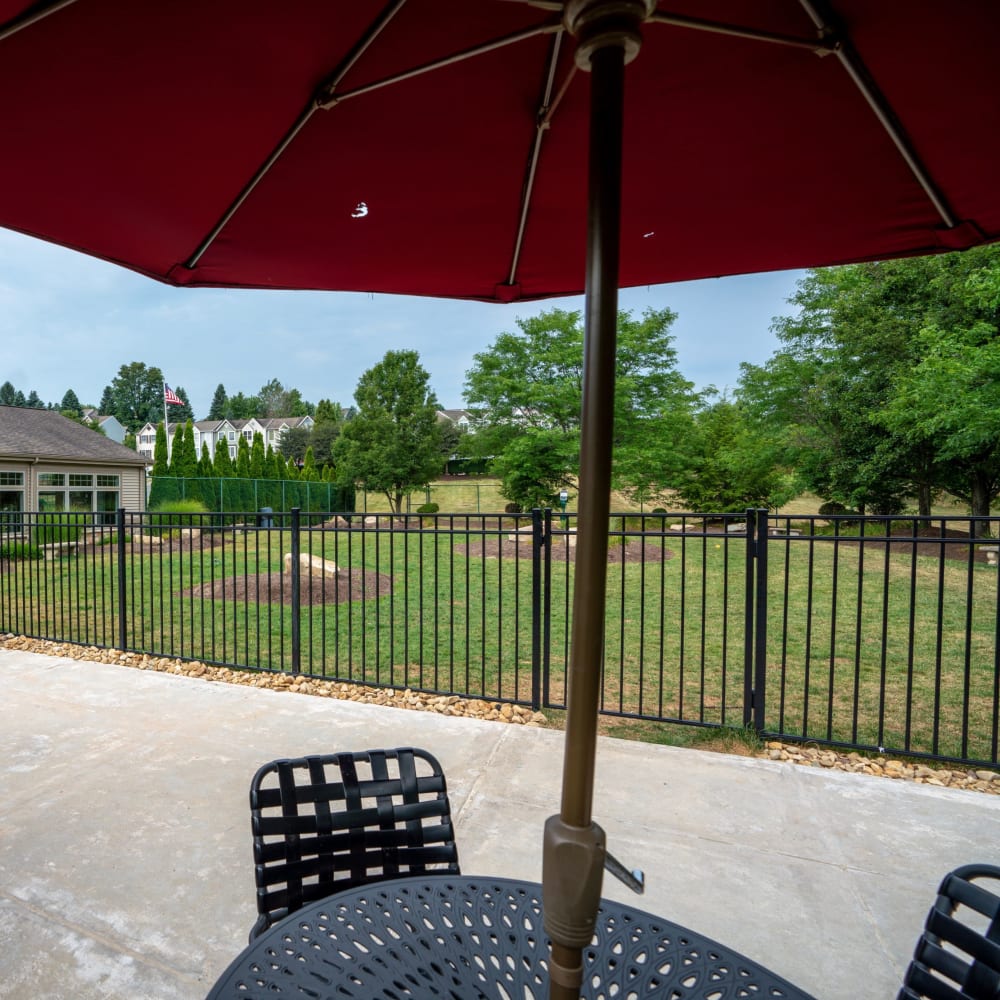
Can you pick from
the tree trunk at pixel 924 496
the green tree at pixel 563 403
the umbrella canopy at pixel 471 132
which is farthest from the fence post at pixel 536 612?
the tree trunk at pixel 924 496

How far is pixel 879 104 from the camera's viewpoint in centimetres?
126

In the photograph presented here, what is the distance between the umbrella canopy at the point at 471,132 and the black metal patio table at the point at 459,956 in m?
1.58

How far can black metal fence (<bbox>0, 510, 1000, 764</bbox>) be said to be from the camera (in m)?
3.47

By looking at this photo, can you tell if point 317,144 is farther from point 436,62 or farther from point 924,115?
point 924,115

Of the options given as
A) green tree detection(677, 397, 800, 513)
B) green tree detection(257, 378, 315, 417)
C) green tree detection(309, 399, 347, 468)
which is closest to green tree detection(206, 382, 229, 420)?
green tree detection(257, 378, 315, 417)

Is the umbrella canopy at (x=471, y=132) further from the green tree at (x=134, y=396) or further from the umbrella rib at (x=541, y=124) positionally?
the green tree at (x=134, y=396)

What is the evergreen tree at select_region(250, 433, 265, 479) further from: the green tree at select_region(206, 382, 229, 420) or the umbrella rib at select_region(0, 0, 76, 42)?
the green tree at select_region(206, 382, 229, 420)

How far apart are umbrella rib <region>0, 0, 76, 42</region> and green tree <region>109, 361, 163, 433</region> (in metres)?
89.9

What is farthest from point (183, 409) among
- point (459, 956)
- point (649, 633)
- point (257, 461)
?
point (459, 956)

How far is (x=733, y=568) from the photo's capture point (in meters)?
11.6

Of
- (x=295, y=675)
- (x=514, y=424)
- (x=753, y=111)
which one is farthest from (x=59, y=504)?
(x=753, y=111)

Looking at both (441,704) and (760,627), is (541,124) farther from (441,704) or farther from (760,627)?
(441,704)

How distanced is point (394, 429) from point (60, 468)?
11.9 metres

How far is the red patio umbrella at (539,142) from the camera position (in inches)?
30.5
